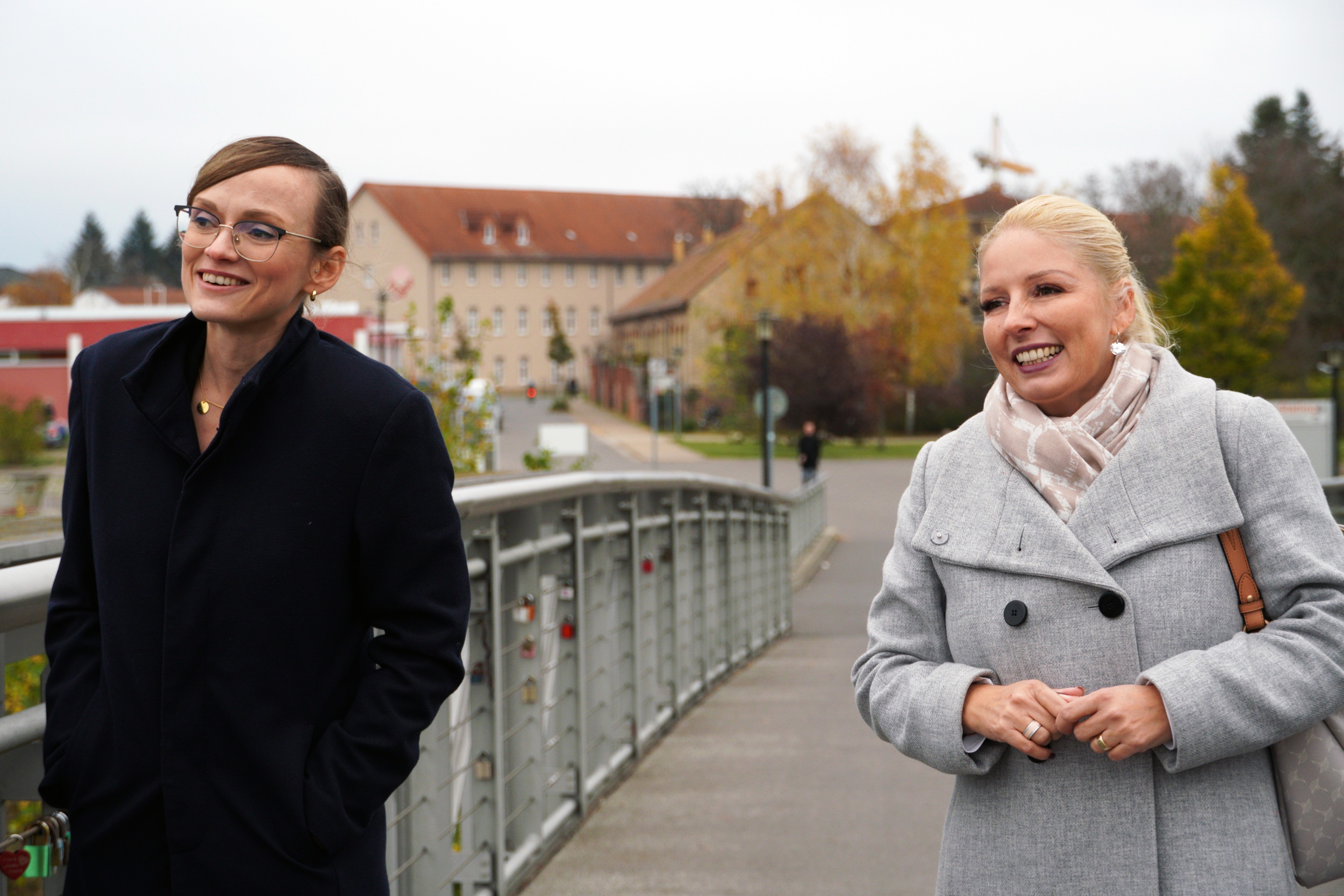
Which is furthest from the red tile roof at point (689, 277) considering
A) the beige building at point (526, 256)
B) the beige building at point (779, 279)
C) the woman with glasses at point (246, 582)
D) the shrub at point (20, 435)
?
the woman with glasses at point (246, 582)

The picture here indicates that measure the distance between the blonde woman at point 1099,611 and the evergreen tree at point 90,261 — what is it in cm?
8640

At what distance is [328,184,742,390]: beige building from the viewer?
270 feet

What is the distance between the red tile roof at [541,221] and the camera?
83625 millimetres

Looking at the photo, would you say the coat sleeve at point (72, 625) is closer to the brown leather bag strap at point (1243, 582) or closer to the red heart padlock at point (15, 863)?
the red heart padlock at point (15, 863)

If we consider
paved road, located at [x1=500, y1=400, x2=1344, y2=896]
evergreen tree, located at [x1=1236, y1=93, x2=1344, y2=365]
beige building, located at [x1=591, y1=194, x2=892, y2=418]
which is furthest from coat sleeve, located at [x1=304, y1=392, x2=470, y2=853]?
evergreen tree, located at [x1=1236, y1=93, x2=1344, y2=365]

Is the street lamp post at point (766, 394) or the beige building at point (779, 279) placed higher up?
the beige building at point (779, 279)

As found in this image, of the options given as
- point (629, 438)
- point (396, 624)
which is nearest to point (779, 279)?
point (629, 438)

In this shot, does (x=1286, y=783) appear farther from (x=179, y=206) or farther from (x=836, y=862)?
(x=836, y=862)

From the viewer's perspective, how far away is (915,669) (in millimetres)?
2129

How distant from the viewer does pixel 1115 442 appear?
6.89 feet

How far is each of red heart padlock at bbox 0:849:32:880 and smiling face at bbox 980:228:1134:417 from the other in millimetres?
1628

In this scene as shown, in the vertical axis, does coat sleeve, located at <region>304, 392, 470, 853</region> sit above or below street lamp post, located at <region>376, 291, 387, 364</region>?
below

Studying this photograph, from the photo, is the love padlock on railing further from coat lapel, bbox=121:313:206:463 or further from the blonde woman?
the blonde woman

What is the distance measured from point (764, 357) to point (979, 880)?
1987 centimetres
